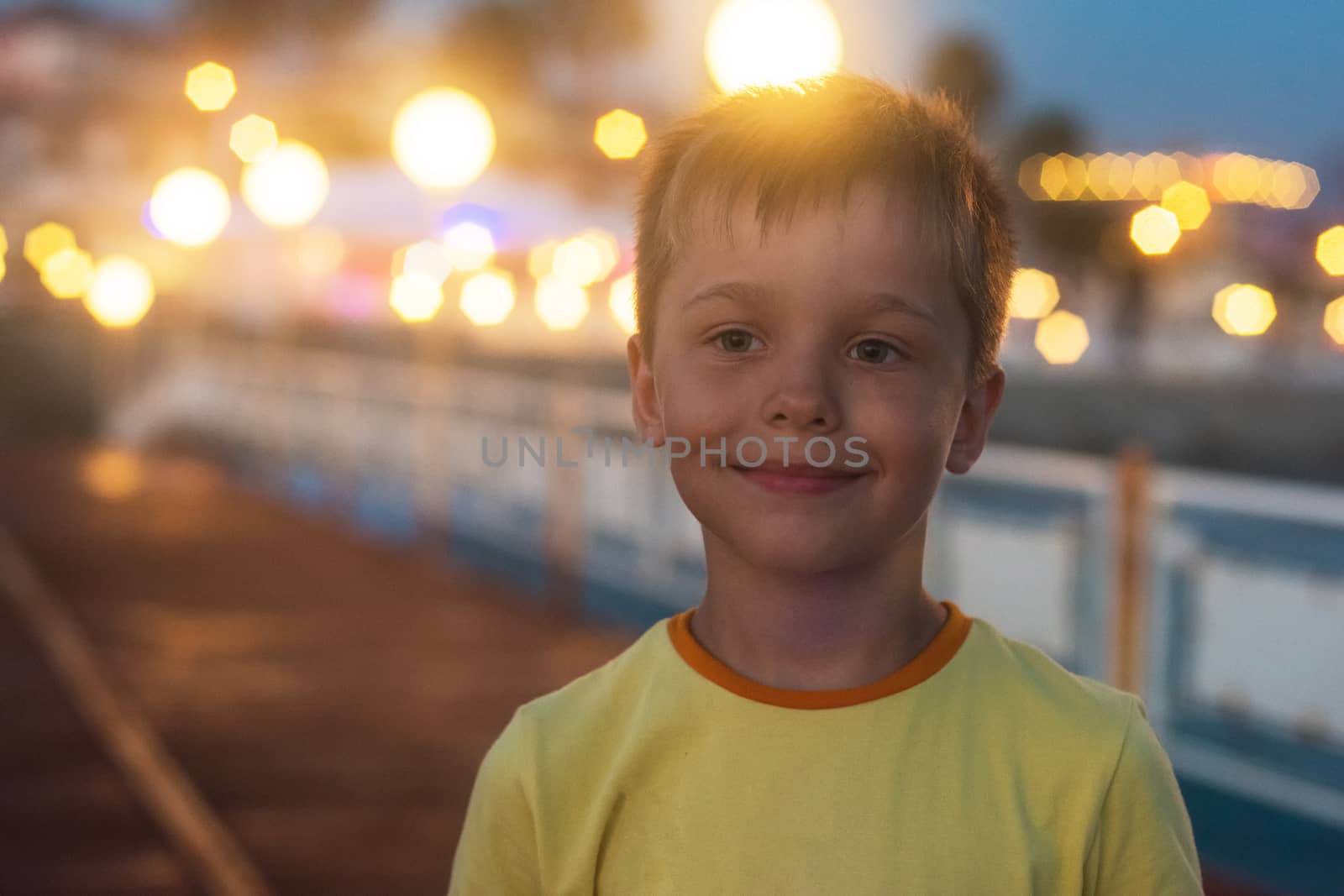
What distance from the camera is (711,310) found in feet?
4.33

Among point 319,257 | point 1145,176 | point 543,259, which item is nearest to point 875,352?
point 543,259

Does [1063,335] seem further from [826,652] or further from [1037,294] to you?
[826,652]

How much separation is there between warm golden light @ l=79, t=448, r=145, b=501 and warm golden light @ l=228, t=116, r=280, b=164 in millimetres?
5800

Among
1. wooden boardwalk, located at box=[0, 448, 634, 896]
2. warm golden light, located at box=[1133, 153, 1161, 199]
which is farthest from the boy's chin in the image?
warm golden light, located at box=[1133, 153, 1161, 199]

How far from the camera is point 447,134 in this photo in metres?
7.33

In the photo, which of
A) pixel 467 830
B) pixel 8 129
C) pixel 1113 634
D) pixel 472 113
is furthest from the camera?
pixel 8 129

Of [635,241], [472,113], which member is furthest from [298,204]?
[635,241]

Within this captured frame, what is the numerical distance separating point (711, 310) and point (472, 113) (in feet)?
20.5

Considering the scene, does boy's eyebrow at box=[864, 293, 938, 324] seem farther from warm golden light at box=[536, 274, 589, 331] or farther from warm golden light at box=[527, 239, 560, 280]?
warm golden light at box=[536, 274, 589, 331]

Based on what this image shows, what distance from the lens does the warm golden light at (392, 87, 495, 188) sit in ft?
24.0

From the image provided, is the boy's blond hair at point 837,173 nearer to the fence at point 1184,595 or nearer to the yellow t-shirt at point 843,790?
the yellow t-shirt at point 843,790

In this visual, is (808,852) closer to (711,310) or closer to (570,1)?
(711,310)

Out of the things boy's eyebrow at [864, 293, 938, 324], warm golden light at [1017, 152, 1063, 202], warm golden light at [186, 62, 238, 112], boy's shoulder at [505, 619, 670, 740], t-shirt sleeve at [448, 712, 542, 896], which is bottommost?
t-shirt sleeve at [448, 712, 542, 896]

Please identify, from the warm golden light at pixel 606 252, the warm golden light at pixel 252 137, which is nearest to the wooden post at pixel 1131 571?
the warm golden light at pixel 252 137
